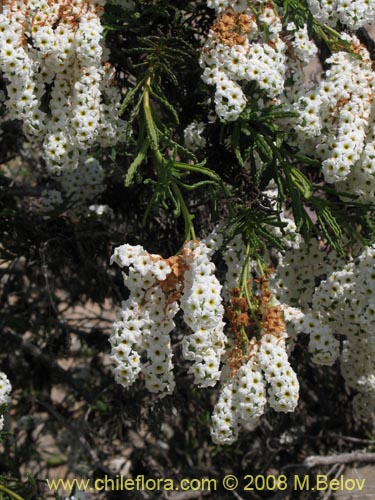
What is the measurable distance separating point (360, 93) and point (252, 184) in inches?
21.9

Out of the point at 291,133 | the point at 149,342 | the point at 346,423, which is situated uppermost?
the point at 291,133

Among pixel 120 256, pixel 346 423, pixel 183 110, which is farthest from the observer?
pixel 346 423

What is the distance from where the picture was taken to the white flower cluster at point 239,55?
2.78m

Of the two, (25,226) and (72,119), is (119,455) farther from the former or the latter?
(72,119)

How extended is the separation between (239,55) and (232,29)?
5.4 inches

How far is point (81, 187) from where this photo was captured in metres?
3.91


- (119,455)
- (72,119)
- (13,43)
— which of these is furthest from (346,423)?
(13,43)

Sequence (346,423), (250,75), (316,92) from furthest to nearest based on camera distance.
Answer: (346,423), (316,92), (250,75)

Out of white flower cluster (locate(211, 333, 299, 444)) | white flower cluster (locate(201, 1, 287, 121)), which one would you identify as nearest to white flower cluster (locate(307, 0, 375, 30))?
white flower cluster (locate(201, 1, 287, 121))

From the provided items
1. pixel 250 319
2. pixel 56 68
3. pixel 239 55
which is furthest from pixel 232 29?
pixel 250 319

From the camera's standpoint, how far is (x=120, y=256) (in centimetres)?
257

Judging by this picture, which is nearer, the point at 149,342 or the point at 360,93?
the point at 149,342

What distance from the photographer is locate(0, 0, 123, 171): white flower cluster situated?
9.04 ft

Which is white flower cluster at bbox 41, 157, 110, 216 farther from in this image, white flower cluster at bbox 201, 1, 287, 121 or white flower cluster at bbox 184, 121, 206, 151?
white flower cluster at bbox 201, 1, 287, 121
